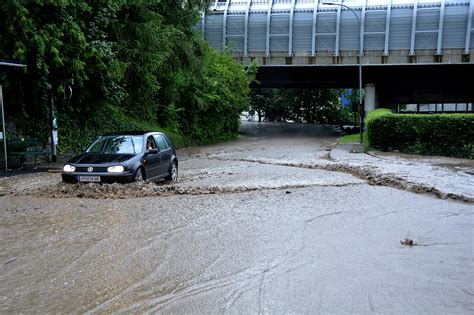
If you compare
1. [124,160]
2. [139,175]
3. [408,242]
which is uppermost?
[124,160]

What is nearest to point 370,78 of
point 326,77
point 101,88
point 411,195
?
point 326,77

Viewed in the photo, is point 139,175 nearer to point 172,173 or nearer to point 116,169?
point 116,169

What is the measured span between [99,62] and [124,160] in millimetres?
7358

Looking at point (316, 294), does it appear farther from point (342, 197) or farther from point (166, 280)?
point (342, 197)

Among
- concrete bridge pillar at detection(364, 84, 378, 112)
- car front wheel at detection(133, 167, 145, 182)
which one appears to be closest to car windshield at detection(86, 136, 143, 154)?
car front wheel at detection(133, 167, 145, 182)

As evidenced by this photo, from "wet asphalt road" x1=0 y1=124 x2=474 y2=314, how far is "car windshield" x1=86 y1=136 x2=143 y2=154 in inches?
56.6

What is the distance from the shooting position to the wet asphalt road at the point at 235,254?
458 cm

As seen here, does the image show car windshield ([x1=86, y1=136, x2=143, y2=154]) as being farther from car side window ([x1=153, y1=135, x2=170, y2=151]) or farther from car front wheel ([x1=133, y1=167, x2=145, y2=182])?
car side window ([x1=153, y1=135, x2=170, y2=151])

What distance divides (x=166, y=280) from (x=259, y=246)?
166 centimetres

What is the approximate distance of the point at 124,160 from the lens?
10797 mm

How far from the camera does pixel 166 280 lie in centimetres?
511

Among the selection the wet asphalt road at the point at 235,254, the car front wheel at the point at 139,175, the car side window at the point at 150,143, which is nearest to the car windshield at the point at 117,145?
the car side window at the point at 150,143

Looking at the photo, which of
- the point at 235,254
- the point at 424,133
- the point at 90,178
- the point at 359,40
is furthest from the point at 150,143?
the point at 359,40

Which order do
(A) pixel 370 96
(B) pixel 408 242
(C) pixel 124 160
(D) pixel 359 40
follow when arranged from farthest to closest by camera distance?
(A) pixel 370 96, (D) pixel 359 40, (C) pixel 124 160, (B) pixel 408 242
